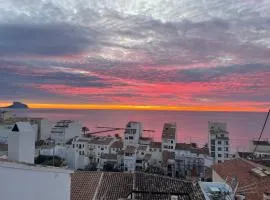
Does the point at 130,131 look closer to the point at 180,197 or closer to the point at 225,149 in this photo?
the point at 225,149

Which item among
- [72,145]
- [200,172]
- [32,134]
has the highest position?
[32,134]

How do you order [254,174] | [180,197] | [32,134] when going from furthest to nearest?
[254,174] → [180,197] → [32,134]

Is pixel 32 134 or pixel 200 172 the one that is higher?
pixel 32 134

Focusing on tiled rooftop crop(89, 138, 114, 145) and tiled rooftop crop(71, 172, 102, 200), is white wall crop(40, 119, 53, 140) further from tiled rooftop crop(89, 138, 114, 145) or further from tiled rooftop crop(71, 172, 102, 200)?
tiled rooftop crop(71, 172, 102, 200)

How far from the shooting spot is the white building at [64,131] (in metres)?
58.9

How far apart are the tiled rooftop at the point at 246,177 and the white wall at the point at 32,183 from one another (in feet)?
30.0

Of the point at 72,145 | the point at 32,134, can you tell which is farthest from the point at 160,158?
the point at 32,134

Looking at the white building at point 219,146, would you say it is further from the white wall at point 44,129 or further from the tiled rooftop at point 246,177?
the white wall at point 44,129

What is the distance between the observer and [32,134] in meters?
7.00

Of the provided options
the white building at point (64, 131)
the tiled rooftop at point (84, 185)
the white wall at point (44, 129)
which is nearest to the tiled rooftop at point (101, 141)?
the white building at point (64, 131)

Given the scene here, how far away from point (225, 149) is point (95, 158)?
68.8 ft

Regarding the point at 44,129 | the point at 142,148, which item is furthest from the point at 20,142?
the point at 44,129

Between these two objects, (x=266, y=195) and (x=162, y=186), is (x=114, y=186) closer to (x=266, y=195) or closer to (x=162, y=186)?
(x=162, y=186)

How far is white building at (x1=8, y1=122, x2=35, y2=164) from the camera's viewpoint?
260 inches
